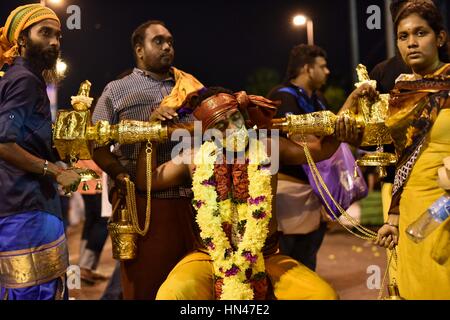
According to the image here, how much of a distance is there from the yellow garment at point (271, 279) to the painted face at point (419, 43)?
1.21m

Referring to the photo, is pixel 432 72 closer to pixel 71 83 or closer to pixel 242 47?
pixel 71 83

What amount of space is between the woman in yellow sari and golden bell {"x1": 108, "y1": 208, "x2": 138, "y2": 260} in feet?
4.64

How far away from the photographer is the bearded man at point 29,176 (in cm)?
305

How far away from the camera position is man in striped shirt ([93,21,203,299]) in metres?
3.60

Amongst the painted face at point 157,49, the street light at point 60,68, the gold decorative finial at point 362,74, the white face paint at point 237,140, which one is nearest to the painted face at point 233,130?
the white face paint at point 237,140

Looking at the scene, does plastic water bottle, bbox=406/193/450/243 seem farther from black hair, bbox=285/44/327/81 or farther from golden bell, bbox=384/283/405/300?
black hair, bbox=285/44/327/81

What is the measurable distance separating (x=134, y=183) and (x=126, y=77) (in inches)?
30.4

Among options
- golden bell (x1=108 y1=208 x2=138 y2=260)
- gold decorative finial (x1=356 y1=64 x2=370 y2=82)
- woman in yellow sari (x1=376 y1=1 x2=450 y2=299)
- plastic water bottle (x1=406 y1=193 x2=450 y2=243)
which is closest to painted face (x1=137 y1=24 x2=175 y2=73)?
golden bell (x1=108 y1=208 x2=138 y2=260)

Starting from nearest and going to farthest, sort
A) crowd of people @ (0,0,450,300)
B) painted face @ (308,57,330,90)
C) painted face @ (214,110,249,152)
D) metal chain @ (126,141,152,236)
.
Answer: crowd of people @ (0,0,450,300) → painted face @ (214,110,249,152) → metal chain @ (126,141,152,236) → painted face @ (308,57,330,90)

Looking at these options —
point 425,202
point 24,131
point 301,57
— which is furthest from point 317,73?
point 24,131

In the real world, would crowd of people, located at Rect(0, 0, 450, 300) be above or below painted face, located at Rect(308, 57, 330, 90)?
below

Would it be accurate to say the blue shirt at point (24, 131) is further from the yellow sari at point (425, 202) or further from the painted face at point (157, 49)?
the yellow sari at point (425, 202)

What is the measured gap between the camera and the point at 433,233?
2703mm

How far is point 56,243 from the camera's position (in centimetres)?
322
